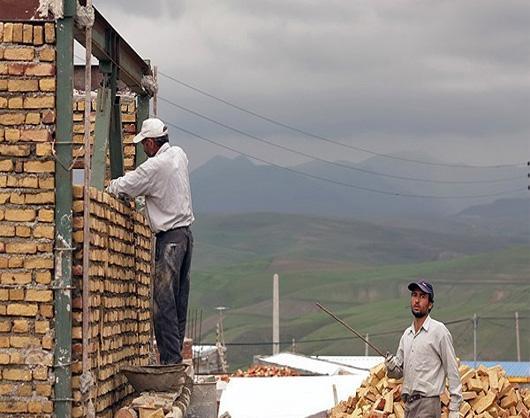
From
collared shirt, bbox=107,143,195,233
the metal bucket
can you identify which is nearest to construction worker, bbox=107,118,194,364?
collared shirt, bbox=107,143,195,233

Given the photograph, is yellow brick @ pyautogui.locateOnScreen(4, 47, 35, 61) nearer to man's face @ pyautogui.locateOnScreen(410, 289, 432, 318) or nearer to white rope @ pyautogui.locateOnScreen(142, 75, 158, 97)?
man's face @ pyautogui.locateOnScreen(410, 289, 432, 318)

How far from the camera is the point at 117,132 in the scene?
39.8 feet

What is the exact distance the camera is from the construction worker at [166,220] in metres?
11.1

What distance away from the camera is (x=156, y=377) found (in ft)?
34.6

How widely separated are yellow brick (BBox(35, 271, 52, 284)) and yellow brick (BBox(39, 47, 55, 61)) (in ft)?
5.08

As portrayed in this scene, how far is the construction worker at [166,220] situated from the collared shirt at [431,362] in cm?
211

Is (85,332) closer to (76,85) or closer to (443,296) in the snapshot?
(76,85)

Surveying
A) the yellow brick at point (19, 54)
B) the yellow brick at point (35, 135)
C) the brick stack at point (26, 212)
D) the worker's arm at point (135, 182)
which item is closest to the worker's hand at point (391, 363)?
the worker's arm at point (135, 182)

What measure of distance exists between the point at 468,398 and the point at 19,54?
9003 millimetres

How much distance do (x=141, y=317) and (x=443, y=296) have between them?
6195 inches

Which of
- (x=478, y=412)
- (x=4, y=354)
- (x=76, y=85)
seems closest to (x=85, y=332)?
(x=4, y=354)

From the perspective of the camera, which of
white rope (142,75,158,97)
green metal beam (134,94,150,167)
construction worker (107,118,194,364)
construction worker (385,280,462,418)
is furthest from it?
green metal beam (134,94,150,167)

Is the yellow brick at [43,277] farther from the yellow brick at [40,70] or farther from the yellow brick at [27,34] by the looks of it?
the yellow brick at [27,34]

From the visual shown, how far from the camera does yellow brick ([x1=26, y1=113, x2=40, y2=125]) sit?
9.12m
